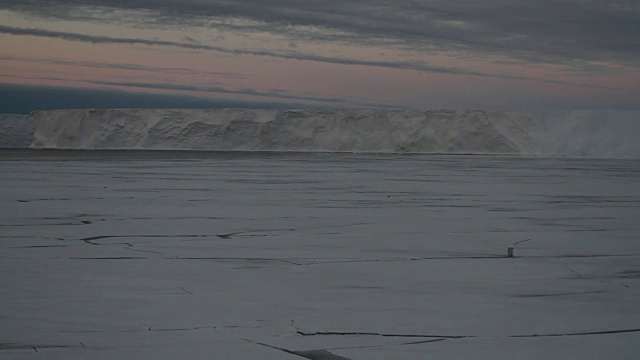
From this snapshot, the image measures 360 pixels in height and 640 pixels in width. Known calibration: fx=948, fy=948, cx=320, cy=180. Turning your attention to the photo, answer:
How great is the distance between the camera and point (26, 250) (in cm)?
521

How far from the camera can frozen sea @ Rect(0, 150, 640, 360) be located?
2.97m

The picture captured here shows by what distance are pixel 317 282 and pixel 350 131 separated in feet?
142

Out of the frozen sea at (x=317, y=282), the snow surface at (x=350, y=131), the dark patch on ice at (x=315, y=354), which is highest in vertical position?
the snow surface at (x=350, y=131)

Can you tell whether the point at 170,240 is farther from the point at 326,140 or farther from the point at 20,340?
the point at 326,140

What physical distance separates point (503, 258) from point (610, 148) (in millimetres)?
33573

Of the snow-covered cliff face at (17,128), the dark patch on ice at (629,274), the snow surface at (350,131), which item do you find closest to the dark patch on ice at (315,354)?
the dark patch on ice at (629,274)

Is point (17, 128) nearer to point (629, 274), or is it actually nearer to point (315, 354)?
point (629, 274)

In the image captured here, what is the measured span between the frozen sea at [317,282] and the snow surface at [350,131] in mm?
30447

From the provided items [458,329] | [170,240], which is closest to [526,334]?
[458,329]

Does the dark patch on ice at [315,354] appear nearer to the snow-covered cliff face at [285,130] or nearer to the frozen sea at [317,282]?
the frozen sea at [317,282]

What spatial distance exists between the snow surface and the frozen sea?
3045 centimetres

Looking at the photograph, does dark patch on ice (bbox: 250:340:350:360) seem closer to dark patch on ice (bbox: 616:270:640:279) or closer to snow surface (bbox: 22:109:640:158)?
dark patch on ice (bbox: 616:270:640:279)

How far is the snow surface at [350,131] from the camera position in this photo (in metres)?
39.2

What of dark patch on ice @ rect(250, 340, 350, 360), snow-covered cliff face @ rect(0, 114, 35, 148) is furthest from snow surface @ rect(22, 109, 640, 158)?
dark patch on ice @ rect(250, 340, 350, 360)
